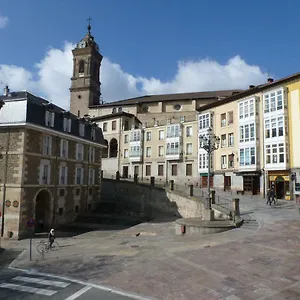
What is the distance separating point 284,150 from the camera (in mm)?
30922

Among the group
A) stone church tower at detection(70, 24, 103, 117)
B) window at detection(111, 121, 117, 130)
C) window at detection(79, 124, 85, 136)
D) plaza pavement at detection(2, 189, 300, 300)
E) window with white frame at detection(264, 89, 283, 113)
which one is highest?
stone church tower at detection(70, 24, 103, 117)

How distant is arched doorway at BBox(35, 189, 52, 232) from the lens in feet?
92.4

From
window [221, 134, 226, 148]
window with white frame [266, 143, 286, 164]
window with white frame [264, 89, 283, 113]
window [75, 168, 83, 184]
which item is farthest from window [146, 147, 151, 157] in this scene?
window with white frame [264, 89, 283, 113]

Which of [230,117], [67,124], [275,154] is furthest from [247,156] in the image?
[67,124]

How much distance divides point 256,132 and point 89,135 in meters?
19.5

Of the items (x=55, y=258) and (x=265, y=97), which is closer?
(x=55, y=258)

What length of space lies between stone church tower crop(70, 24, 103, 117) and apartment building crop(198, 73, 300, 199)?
32825mm

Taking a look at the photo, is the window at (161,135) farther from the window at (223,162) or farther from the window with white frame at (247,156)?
the window with white frame at (247,156)

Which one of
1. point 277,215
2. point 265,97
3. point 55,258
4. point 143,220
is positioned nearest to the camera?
point 55,258

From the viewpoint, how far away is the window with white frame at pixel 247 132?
34406 mm

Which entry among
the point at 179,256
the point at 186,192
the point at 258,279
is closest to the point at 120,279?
the point at 179,256

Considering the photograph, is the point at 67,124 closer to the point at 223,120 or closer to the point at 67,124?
the point at 67,124

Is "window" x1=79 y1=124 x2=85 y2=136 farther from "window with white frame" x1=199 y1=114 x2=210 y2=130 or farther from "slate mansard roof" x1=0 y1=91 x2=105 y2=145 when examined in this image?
"window with white frame" x1=199 y1=114 x2=210 y2=130

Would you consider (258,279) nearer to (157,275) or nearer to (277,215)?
(157,275)
